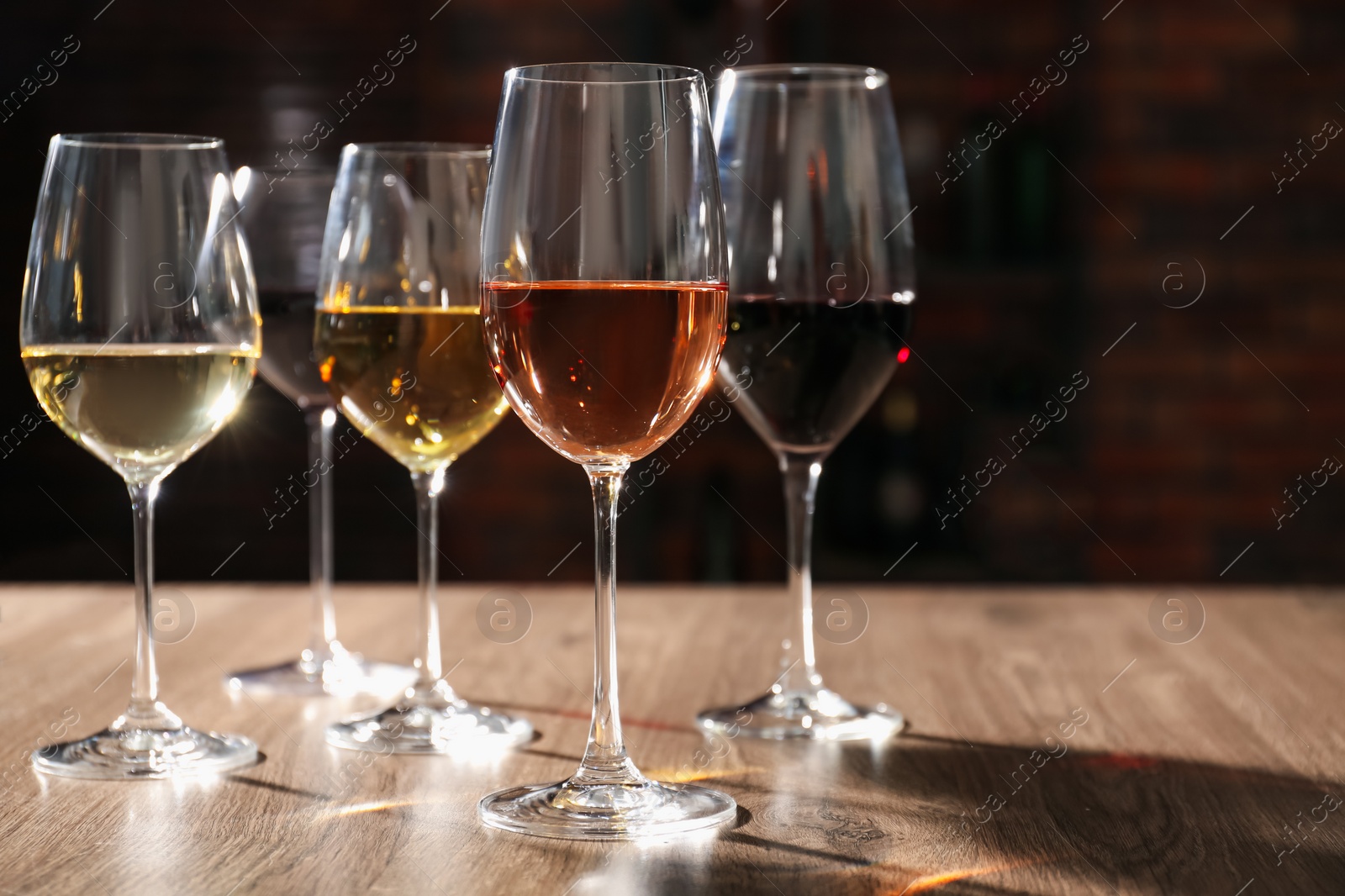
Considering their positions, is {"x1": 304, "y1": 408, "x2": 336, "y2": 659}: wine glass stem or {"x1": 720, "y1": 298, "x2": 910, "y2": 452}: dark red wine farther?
{"x1": 304, "y1": 408, "x2": 336, "y2": 659}: wine glass stem

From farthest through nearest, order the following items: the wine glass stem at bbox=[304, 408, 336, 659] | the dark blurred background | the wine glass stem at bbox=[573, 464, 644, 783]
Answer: the dark blurred background → the wine glass stem at bbox=[304, 408, 336, 659] → the wine glass stem at bbox=[573, 464, 644, 783]

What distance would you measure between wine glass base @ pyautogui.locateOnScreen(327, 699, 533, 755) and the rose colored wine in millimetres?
193

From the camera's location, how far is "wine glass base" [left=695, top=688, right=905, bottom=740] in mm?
806

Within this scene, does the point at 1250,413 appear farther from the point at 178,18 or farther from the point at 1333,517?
the point at 178,18

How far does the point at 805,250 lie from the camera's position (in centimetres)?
88

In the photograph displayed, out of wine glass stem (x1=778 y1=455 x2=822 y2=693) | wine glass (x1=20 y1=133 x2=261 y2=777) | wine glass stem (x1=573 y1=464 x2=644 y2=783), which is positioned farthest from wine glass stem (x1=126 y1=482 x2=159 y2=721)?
wine glass stem (x1=778 y1=455 x2=822 y2=693)

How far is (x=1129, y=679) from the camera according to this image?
0.93m

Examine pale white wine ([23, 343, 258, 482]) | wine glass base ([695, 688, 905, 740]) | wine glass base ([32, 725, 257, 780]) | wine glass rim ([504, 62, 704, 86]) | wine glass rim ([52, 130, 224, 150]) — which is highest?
wine glass rim ([504, 62, 704, 86])

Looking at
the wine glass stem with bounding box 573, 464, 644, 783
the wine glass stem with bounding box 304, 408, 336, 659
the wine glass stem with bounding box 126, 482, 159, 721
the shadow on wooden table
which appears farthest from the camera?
the wine glass stem with bounding box 304, 408, 336, 659

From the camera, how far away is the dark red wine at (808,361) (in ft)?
2.92

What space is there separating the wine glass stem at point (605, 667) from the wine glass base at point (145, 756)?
0.19 metres

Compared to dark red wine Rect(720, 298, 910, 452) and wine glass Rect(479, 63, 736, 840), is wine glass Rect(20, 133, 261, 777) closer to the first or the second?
wine glass Rect(479, 63, 736, 840)

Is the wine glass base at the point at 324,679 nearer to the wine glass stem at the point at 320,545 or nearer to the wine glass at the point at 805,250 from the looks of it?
the wine glass stem at the point at 320,545

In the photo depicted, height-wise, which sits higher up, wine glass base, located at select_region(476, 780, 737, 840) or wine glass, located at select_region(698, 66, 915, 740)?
wine glass, located at select_region(698, 66, 915, 740)
